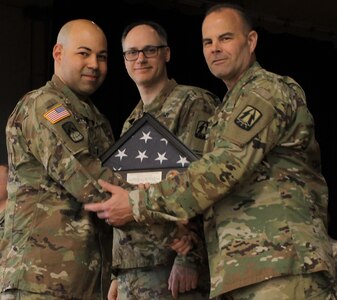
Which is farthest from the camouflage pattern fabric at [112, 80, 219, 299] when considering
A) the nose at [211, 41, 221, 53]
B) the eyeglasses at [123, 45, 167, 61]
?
the nose at [211, 41, 221, 53]

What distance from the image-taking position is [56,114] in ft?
9.57

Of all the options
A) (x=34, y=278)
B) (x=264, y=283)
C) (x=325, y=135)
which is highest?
(x=264, y=283)

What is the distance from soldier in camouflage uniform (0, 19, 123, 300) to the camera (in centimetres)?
285

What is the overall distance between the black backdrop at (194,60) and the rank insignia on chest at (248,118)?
376 centimetres

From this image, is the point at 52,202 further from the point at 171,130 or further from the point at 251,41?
the point at 251,41

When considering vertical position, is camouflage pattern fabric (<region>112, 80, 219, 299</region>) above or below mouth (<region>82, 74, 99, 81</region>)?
below

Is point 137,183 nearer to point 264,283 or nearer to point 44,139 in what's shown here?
point 44,139

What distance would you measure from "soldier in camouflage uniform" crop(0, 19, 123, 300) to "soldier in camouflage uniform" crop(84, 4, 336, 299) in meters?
0.26

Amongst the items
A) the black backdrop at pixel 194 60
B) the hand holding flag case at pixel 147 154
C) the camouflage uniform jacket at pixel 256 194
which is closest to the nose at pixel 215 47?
the camouflage uniform jacket at pixel 256 194

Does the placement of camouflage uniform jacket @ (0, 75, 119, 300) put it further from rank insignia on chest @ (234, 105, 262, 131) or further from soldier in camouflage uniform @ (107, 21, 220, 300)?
rank insignia on chest @ (234, 105, 262, 131)

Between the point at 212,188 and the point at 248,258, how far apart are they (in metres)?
0.25

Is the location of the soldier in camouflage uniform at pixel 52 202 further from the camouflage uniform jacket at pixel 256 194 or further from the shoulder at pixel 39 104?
the camouflage uniform jacket at pixel 256 194

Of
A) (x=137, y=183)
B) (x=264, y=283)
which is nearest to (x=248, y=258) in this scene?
(x=264, y=283)

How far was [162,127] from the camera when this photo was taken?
300cm
